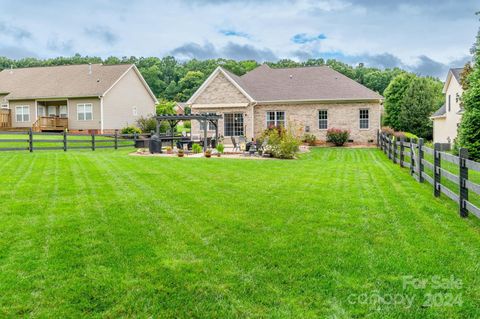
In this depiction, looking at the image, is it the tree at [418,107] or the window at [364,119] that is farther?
the tree at [418,107]

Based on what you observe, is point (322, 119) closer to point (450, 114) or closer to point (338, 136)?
point (338, 136)

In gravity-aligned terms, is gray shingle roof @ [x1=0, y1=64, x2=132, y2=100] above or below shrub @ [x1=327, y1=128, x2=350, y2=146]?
above

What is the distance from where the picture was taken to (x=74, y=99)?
33.6 m

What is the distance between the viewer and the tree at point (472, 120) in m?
16.4

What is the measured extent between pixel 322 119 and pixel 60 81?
2276 cm

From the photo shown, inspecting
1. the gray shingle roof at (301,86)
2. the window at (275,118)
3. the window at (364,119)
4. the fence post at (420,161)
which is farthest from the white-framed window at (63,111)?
the fence post at (420,161)

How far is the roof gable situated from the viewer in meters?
33.3

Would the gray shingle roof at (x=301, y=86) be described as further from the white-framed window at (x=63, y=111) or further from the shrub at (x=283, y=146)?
the white-framed window at (x=63, y=111)

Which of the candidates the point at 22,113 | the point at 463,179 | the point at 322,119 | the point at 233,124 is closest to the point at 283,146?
the point at 233,124

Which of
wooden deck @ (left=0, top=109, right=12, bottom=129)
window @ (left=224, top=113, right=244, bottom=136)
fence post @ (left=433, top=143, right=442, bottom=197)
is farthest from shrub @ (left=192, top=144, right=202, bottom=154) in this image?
wooden deck @ (left=0, top=109, right=12, bottom=129)

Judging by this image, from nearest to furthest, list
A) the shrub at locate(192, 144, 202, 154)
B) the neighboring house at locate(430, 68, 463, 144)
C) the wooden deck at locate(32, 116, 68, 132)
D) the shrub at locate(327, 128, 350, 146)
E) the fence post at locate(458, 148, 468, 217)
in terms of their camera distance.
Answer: the fence post at locate(458, 148, 468, 217) → the shrub at locate(192, 144, 202, 154) → the shrub at locate(327, 128, 350, 146) → the wooden deck at locate(32, 116, 68, 132) → the neighboring house at locate(430, 68, 463, 144)

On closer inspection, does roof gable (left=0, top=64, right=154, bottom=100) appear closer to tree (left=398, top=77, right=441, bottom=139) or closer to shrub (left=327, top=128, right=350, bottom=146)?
shrub (left=327, top=128, right=350, bottom=146)

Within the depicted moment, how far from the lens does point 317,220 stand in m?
6.21

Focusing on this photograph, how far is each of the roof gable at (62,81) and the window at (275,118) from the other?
1345cm
